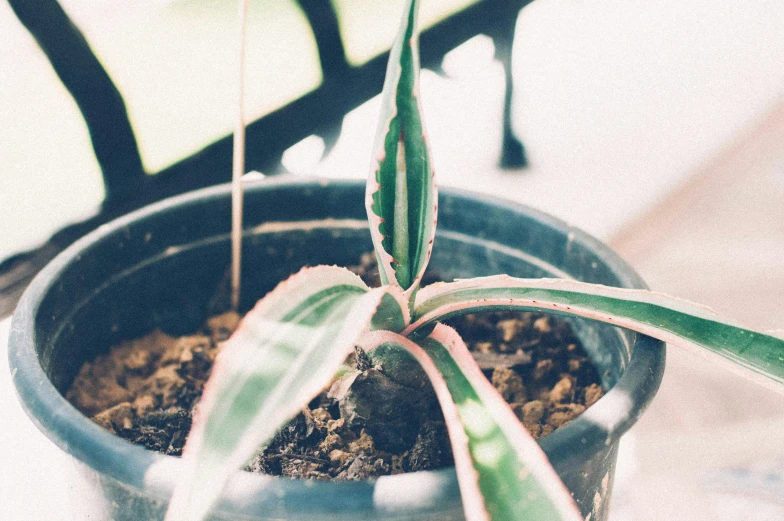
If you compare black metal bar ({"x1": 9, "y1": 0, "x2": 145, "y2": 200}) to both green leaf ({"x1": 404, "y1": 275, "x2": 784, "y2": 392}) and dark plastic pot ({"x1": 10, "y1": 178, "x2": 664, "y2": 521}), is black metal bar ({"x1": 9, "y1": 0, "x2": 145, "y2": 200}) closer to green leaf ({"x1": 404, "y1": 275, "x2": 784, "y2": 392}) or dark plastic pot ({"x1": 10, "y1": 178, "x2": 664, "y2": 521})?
dark plastic pot ({"x1": 10, "y1": 178, "x2": 664, "y2": 521})

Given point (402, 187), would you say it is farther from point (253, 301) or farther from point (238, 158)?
point (253, 301)

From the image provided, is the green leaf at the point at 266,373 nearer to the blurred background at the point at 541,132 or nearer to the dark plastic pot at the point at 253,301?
the dark plastic pot at the point at 253,301

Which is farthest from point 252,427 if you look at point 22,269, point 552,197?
point 552,197

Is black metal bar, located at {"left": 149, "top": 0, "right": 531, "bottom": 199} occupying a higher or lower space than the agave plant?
lower

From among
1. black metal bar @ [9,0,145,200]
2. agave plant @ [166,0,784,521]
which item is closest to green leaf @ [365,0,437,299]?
agave plant @ [166,0,784,521]

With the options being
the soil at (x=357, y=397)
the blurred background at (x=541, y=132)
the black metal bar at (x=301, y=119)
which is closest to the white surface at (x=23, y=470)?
the blurred background at (x=541, y=132)

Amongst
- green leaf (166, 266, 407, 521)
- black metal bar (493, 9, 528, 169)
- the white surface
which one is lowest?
the white surface
